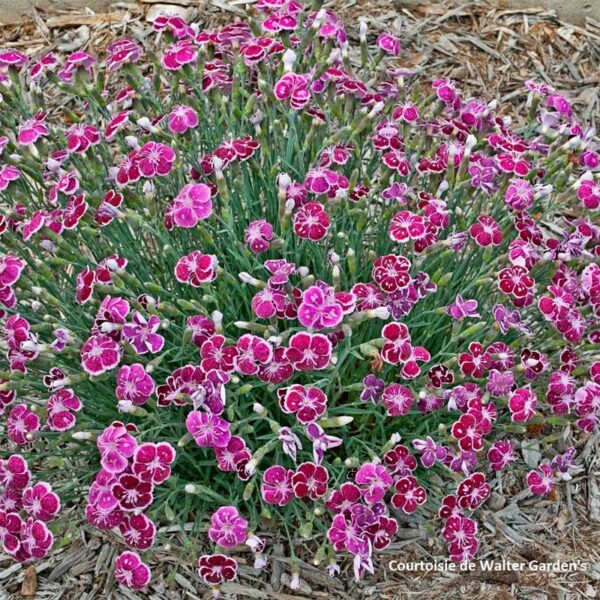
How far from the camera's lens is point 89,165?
238 cm

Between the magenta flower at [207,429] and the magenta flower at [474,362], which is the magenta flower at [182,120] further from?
the magenta flower at [474,362]

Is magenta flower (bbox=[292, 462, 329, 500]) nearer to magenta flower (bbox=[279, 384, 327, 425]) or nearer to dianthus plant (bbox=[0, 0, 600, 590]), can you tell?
dianthus plant (bbox=[0, 0, 600, 590])

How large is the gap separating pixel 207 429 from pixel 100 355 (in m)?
0.31

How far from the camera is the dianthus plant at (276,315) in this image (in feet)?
6.57

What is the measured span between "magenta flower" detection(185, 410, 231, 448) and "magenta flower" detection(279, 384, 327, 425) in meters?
0.15

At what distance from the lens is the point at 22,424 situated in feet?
6.84

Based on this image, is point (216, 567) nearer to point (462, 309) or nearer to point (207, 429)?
point (207, 429)

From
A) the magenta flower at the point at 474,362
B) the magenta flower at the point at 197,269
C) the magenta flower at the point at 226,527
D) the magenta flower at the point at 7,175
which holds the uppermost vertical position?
the magenta flower at the point at 7,175

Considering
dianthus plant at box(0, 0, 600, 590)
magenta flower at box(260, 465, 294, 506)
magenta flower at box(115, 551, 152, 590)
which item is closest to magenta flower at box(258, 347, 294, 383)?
dianthus plant at box(0, 0, 600, 590)

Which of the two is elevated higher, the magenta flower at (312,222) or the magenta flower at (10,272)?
the magenta flower at (312,222)

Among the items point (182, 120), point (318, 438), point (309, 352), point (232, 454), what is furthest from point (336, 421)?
point (182, 120)

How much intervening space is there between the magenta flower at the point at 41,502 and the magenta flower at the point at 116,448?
0.21 metres

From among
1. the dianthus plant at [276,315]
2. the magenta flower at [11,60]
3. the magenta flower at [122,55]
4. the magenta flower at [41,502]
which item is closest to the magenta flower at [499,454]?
the dianthus plant at [276,315]

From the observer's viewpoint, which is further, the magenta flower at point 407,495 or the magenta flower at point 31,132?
the magenta flower at point 31,132
